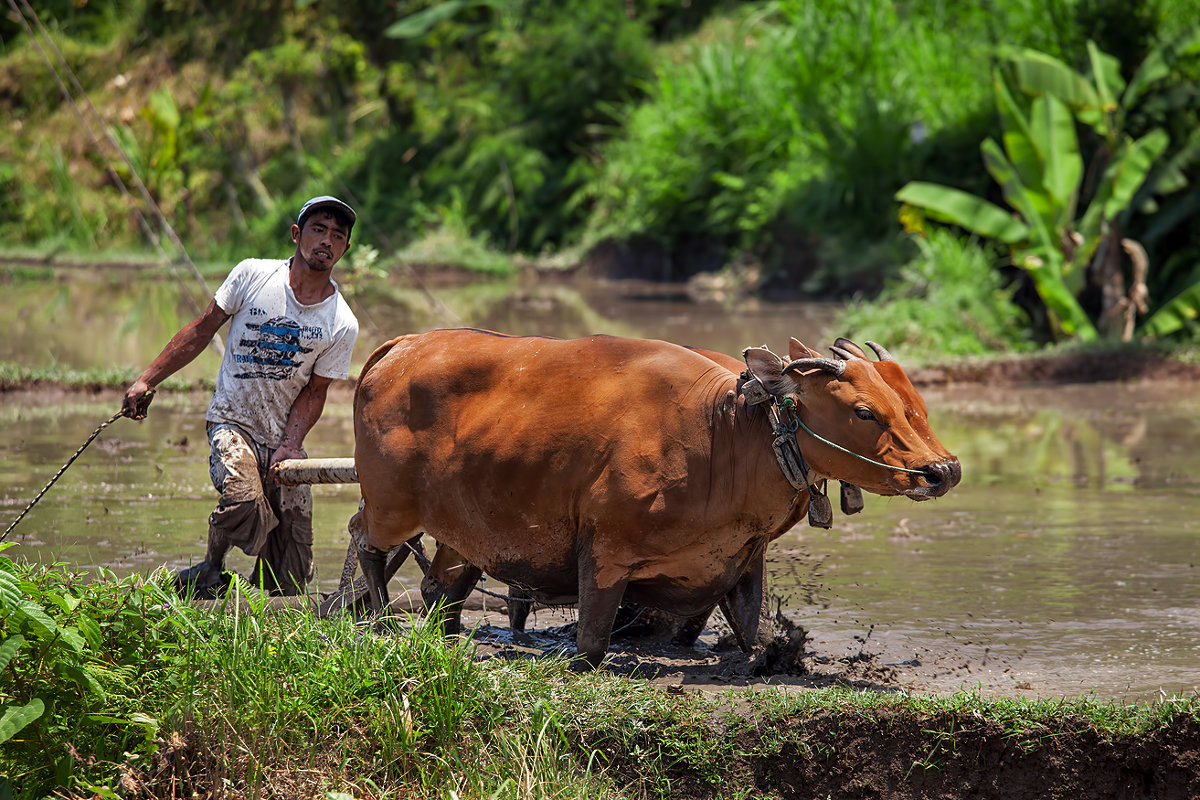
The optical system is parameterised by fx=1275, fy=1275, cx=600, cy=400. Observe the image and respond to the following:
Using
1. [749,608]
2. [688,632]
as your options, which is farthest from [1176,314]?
[749,608]

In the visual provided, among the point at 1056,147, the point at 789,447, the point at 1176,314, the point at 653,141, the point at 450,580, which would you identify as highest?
the point at 653,141

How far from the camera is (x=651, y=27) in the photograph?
110ft

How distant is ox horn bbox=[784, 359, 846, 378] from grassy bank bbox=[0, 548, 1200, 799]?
1.21 m

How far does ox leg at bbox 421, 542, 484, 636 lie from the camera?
227 inches

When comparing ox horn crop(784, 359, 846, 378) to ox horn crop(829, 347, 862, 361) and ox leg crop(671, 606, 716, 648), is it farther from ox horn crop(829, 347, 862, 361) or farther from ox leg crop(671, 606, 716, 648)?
ox leg crop(671, 606, 716, 648)

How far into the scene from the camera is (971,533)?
27.3 feet

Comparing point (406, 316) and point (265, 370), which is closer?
point (265, 370)

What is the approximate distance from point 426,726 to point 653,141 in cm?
2580

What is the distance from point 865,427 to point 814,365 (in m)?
0.30

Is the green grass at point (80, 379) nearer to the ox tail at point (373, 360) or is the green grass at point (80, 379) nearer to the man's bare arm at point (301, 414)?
the man's bare arm at point (301, 414)

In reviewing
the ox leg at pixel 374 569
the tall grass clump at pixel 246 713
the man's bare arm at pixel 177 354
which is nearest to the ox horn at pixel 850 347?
the tall grass clump at pixel 246 713

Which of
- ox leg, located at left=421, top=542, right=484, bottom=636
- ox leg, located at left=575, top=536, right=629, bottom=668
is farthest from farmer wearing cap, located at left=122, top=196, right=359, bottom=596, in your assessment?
ox leg, located at left=575, top=536, right=629, bottom=668

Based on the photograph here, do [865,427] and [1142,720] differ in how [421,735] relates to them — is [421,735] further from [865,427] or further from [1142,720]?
[1142,720]

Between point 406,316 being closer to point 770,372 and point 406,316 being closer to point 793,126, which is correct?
point 793,126
